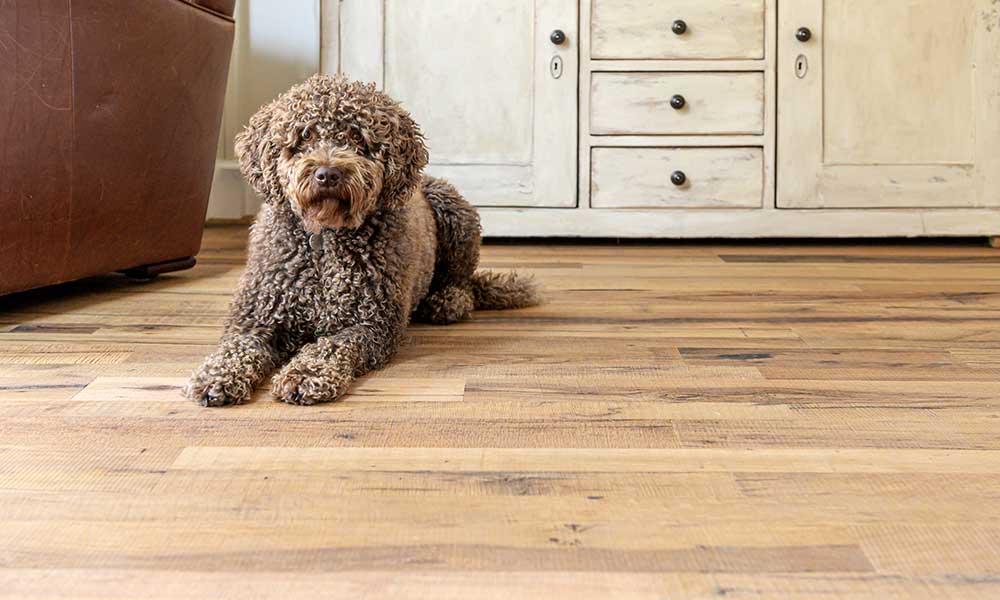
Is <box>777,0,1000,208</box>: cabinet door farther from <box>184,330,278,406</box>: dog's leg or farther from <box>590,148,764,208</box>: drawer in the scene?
<box>184,330,278,406</box>: dog's leg

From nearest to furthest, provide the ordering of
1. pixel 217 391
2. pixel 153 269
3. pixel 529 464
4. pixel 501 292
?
pixel 529 464
pixel 217 391
pixel 501 292
pixel 153 269

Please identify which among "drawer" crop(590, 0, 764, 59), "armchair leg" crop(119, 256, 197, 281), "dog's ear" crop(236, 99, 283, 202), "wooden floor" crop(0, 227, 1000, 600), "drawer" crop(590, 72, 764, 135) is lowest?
"wooden floor" crop(0, 227, 1000, 600)

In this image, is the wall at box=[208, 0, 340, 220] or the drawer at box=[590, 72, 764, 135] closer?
the drawer at box=[590, 72, 764, 135]

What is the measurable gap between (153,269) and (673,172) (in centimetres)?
175

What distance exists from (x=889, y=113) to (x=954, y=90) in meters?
0.23

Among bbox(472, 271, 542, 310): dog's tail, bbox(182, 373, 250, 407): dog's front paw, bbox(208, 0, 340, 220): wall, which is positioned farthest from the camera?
bbox(208, 0, 340, 220): wall

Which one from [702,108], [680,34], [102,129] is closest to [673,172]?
[702,108]

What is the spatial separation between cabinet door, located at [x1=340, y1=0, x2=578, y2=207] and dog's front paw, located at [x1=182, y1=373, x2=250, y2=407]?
2114 millimetres

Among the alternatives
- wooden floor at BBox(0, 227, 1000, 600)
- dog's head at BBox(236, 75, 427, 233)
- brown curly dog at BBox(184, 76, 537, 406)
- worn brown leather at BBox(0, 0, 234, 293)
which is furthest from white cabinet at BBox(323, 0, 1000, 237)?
dog's head at BBox(236, 75, 427, 233)

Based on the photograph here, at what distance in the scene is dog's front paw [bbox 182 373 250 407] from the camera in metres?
1.58

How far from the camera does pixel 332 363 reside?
1677 mm

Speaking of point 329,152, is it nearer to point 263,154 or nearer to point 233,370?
point 263,154

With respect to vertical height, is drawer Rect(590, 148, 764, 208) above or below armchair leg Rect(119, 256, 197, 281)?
Answer: above

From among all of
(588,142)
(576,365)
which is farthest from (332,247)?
(588,142)
